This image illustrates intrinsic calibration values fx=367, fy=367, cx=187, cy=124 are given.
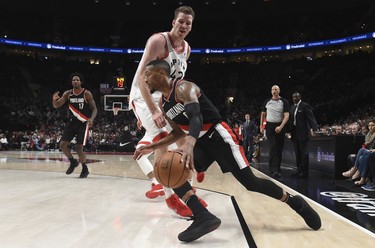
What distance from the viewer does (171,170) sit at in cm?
232

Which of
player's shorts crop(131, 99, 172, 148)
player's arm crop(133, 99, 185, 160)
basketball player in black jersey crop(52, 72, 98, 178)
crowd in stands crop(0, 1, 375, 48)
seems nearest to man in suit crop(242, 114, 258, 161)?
basketball player in black jersey crop(52, 72, 98, 178)

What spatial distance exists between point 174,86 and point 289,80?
2688cm

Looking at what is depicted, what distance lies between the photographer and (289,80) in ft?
92.2

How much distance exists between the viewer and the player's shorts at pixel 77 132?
6.39 metres

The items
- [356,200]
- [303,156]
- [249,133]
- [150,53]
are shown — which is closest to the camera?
[150,53]

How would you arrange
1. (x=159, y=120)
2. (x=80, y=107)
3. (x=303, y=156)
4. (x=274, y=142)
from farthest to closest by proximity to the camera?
(x=303, y=156), (x=274, y=142), (x=80, y=107), (x=159, y=120)

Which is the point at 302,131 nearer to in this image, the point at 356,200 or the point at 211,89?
the point at 356,200

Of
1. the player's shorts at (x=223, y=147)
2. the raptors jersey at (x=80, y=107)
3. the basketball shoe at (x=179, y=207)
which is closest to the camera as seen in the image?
the player's shorts at (x=223, y=147)

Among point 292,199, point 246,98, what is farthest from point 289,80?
point 292,199

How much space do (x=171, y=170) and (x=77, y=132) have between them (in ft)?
14.8

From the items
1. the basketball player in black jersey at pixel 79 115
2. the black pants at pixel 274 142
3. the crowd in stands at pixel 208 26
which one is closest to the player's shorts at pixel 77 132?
the basketball player in black jersey at pixel 79 115

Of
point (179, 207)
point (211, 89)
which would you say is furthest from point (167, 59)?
point (211, 89)

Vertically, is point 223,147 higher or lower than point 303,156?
higher

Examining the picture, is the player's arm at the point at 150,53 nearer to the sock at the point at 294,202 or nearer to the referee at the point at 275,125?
the sock at the point at 294,202
